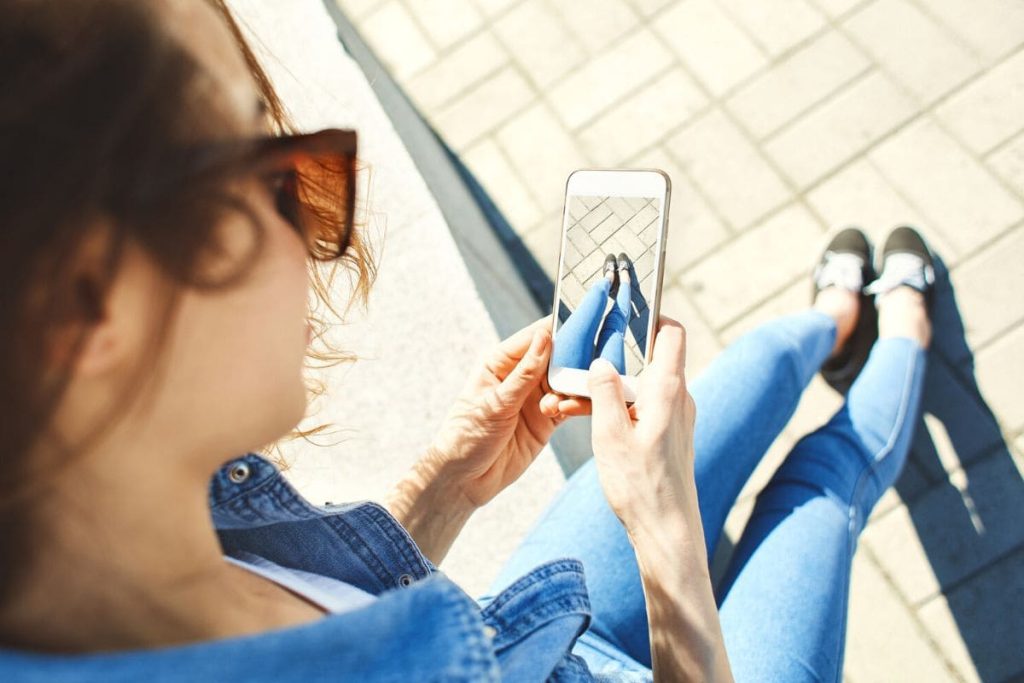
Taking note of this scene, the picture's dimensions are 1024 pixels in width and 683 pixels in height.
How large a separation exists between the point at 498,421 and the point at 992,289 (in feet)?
5.29

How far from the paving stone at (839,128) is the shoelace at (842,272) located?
297 mm

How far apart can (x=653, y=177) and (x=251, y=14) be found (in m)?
1.50

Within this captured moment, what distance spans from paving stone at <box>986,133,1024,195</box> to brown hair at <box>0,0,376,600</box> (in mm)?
2338

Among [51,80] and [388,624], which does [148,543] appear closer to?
[388,624]

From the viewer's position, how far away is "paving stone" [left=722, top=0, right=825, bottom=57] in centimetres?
249

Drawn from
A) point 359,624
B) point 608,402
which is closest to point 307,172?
point 359,624

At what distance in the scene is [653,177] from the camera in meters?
1.39

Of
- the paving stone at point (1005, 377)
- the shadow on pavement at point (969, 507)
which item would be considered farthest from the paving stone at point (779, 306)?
the paving stone at point (1005, 377)

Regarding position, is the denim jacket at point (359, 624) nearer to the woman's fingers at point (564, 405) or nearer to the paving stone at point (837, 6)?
the woman's fingers at point (564, 405)

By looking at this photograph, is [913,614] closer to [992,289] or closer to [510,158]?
[992,289]

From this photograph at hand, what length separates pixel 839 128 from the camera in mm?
2377

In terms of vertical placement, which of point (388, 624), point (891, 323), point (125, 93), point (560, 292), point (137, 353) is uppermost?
point (125, 93)

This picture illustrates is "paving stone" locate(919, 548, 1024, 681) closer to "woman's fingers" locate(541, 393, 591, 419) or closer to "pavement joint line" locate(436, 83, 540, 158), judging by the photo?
"woman's fingers" locate(541, 393, 591, 419)

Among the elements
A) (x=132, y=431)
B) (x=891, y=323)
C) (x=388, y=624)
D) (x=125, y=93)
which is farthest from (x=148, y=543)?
(x=891, y=323)
